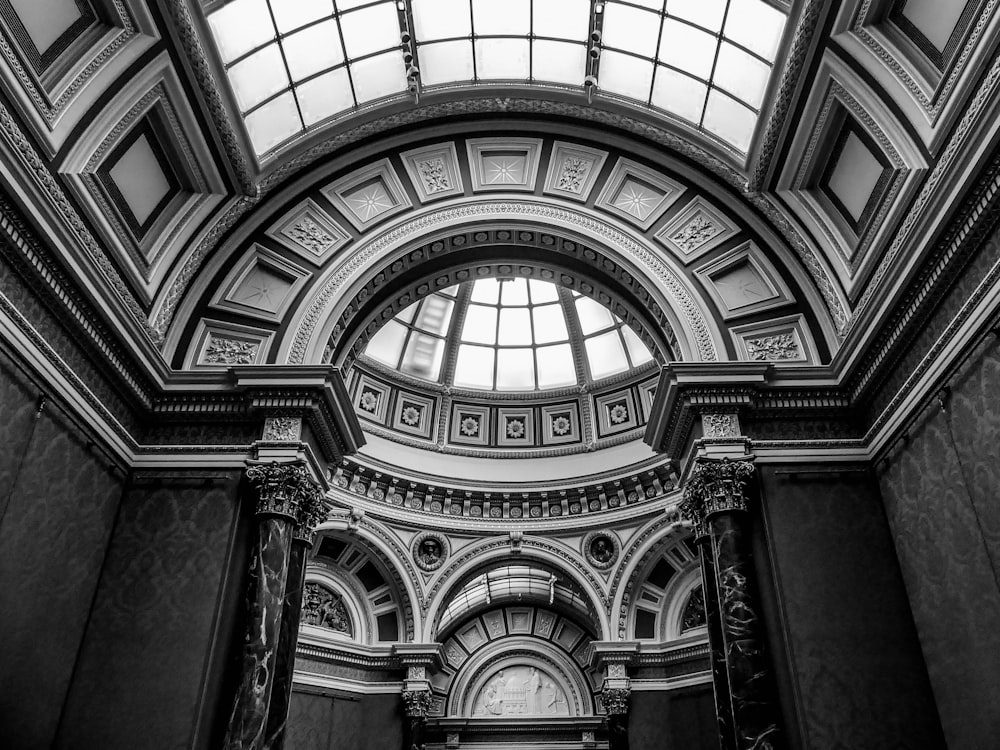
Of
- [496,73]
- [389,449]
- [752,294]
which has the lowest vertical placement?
[752,294]

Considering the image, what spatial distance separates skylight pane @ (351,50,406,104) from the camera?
11703mm

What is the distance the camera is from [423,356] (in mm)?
20328

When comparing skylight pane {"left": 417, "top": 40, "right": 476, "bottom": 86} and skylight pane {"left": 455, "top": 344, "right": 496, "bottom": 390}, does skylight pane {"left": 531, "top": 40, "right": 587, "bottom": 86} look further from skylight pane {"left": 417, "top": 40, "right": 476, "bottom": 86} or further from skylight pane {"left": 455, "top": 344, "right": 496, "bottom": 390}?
skylight pane {"left": 455, "top": 344, "right": 496, "bottom": 390}

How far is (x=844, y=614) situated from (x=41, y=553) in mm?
8967

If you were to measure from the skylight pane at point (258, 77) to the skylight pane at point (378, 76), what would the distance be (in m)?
1.16

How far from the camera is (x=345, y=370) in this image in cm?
1220

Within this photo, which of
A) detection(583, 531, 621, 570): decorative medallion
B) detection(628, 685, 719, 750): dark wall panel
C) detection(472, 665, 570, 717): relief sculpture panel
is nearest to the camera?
detection(628, 685, 719, 750): dark wall panel

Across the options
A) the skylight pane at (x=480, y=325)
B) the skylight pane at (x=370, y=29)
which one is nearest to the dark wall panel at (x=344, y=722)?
the skylight pane at (x=480, y=325)

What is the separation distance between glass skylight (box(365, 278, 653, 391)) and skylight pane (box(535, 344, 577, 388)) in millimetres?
28

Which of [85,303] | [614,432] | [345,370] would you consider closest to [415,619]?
[614,432]

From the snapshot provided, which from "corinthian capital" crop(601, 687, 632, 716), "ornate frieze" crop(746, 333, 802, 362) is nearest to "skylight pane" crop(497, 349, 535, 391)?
"corinthian capital" crop(601, 687, 632, 716)

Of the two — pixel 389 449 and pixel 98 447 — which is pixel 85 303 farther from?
pixel 389 449

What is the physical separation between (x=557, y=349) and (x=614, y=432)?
9.66 ft

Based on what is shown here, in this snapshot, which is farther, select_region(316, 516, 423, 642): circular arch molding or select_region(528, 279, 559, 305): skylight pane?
select_region(528, 279, 559, 305): skylight pane
